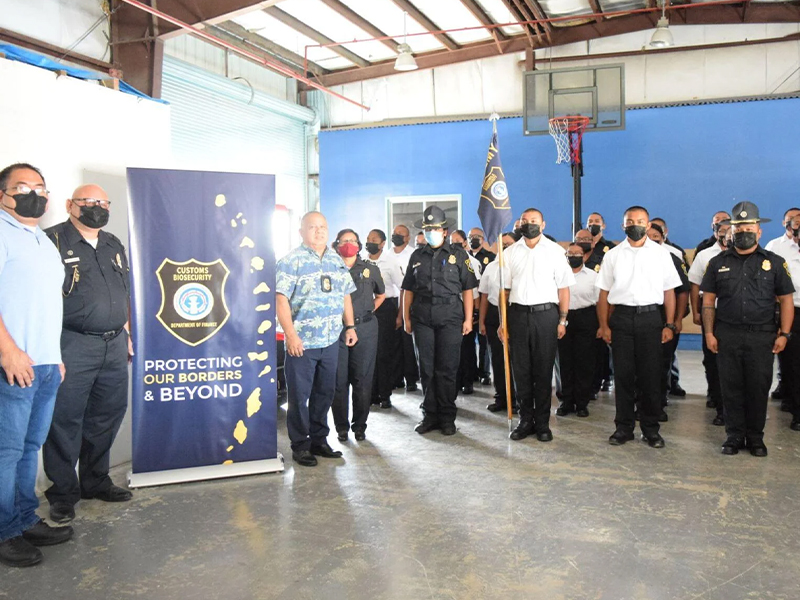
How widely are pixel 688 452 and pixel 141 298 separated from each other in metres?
3.73

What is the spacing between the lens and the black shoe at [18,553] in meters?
3.05

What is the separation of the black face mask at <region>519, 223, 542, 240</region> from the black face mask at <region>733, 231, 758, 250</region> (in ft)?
4.28

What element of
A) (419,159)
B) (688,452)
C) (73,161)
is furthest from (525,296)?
(419,159)

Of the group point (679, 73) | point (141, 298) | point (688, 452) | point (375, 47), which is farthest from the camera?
point (375, 47)

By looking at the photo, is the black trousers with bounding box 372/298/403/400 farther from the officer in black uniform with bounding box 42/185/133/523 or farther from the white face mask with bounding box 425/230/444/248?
the officer in black uniform with bounding box 42/185/133/523

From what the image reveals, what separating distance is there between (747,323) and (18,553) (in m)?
4.39

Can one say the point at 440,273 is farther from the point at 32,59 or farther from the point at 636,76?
the point at 636,76

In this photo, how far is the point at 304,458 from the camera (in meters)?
4.52

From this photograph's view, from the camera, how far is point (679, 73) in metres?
10.8

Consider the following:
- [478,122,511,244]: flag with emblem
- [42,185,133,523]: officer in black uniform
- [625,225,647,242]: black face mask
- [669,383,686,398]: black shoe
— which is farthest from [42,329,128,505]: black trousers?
[669,383,686,398]: black shoe

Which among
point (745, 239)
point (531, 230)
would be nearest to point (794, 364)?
point (745, 239)

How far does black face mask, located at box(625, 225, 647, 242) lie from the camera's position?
4.86 m

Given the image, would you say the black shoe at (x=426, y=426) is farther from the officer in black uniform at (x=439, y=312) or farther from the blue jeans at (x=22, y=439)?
the blue jeans at (x=22, y=439)

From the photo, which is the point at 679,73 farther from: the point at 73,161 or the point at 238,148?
the point at 73,161
